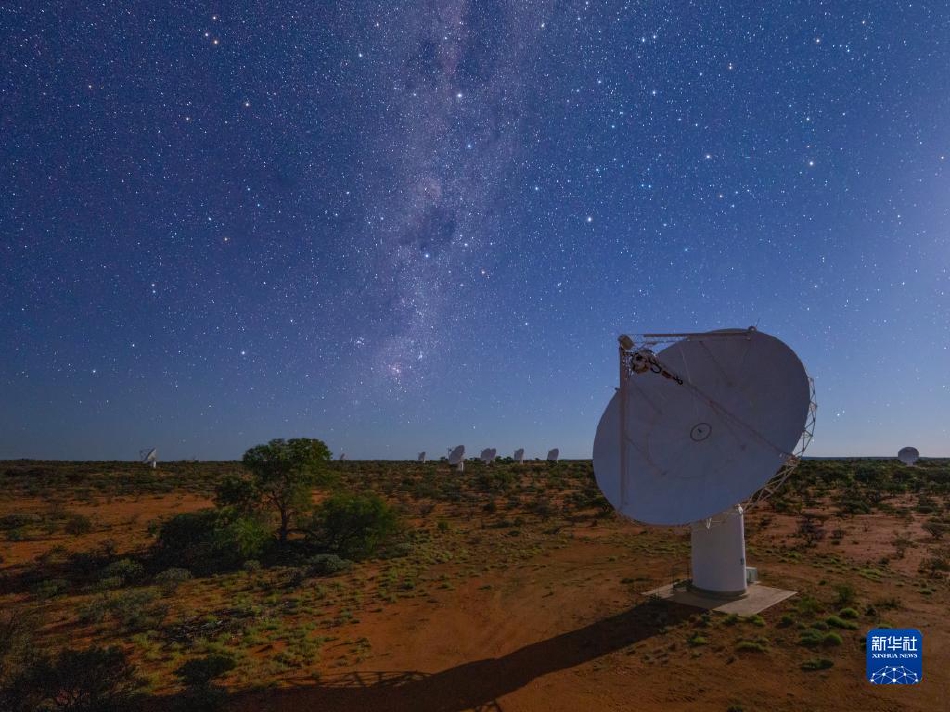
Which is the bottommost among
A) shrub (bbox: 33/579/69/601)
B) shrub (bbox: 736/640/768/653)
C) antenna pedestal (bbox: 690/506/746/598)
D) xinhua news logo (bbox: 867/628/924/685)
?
shrub (bbox: 33/579/69/601)

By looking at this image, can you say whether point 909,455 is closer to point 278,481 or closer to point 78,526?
point 278,481

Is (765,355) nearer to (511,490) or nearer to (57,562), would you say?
(57,562)

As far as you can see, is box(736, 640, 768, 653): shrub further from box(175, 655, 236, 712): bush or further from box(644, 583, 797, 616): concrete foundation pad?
box(175, 655, 236, 712): bush

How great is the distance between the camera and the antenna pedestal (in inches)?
661

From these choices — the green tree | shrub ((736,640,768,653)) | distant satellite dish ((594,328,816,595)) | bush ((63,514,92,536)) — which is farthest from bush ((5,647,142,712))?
bush ((63,514,92,536))

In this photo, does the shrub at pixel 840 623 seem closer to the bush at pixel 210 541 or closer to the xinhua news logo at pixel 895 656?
the xinhua news logo at pixel 895 656

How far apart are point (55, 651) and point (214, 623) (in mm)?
3933

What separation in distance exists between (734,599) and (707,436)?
225 inches

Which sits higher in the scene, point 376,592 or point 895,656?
point 895,656

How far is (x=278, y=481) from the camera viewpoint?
1093 inches

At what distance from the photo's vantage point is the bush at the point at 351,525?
85.5 ft

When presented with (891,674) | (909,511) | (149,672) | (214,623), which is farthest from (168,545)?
(909,511)

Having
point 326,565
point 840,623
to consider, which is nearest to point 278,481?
point 326,565

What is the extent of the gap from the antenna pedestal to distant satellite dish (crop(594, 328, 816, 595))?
1.3 inches
